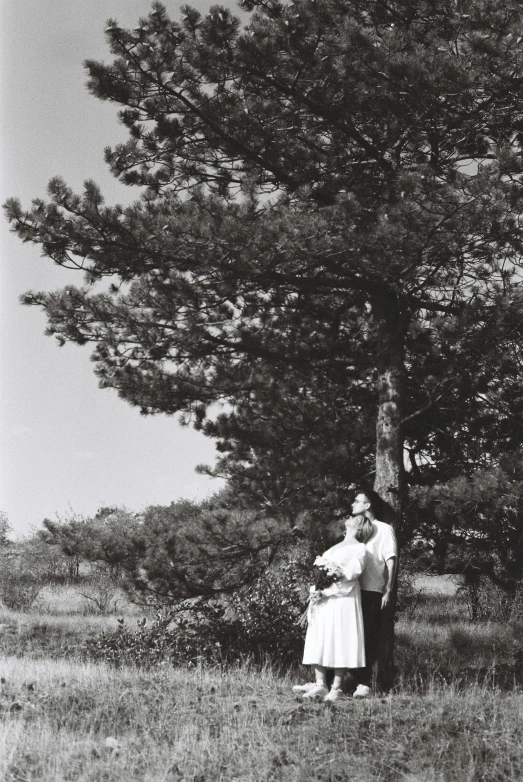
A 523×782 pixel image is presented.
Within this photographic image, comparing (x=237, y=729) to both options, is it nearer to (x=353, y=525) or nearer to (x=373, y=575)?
(x=373, y=575)

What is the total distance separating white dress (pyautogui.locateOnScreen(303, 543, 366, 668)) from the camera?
7.26 metres

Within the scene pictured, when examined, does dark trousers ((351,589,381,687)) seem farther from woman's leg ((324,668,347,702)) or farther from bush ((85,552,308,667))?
bush ((85,552,308,667))

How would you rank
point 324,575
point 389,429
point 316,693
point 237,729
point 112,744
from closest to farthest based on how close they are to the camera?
point 112,744 < point 237,729 < point 316,693 < point 324,575 < point 389,429

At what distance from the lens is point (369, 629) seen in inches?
316

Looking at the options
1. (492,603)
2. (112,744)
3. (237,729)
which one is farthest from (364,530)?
(492,603)

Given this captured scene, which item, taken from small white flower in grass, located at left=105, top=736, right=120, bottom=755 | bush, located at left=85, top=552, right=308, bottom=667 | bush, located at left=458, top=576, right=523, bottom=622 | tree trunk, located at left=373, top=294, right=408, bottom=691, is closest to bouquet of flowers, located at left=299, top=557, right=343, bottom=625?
tree trunk, located at left=373, top=294, right=408, bottom=691

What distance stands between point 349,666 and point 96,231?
520 cm

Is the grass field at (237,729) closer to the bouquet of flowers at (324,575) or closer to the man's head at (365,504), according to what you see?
the bouquet of flowers at (324,575)

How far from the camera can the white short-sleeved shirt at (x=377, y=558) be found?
25.3 ft

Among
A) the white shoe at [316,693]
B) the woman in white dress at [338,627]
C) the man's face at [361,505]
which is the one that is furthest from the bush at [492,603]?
the white shoe at [316,693]

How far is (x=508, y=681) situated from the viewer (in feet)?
30.4

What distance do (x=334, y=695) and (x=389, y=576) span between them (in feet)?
3.99

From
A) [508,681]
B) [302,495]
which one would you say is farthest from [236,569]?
[508,681]

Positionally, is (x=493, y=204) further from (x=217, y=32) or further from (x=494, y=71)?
(x=217, y=32)
